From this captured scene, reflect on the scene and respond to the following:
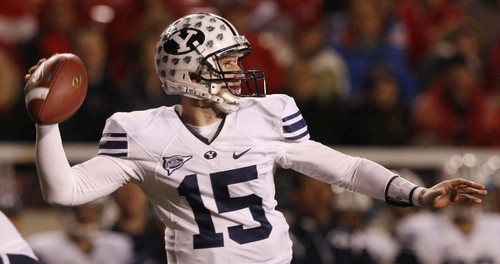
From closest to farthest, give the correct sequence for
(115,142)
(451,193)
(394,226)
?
(451,193) → (115,142) → (394,226)

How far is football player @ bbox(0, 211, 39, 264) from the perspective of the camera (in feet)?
13.7

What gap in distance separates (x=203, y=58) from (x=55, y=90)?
589 millimetres

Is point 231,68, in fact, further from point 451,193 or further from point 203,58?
point 451,193

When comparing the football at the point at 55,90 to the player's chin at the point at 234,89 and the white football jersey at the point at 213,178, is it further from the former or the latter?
the player's chin at the point at 234,89

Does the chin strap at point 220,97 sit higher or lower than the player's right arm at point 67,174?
higher

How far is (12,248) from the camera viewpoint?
421cm

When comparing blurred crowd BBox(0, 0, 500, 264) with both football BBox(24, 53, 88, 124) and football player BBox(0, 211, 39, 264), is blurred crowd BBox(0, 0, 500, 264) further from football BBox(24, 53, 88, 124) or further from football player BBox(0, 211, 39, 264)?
football BBox(24, 53, 88, 124)

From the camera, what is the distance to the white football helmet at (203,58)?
406 cm

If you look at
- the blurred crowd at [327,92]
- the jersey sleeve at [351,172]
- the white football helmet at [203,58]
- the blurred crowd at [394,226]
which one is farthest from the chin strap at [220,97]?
the blurred crowd at [394,226]

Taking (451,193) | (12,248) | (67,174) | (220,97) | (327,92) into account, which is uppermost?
(220,97)

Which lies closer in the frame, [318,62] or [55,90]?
[55,90]

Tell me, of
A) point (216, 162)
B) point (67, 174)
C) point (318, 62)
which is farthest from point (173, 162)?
point (318, 62)

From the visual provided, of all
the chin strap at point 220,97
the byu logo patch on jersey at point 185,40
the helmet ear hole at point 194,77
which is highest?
the byu logo patch on jersey at point 185,40

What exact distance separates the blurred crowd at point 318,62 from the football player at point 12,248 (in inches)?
118
